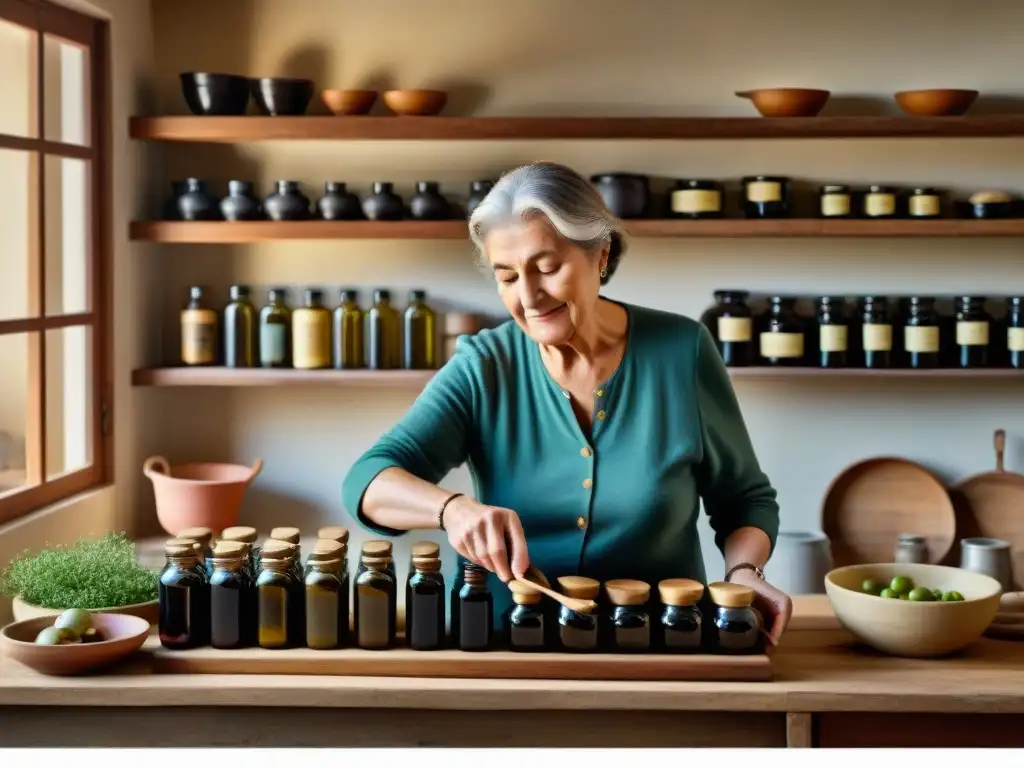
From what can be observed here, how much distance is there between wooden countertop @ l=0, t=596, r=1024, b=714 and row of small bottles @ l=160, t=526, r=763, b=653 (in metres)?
0.07

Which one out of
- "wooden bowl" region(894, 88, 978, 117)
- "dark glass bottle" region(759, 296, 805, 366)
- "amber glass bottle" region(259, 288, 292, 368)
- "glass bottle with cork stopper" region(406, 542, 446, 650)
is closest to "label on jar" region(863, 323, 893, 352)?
"dark glass bottle" region(759, 296, 805, 366)

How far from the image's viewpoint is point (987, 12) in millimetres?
3715

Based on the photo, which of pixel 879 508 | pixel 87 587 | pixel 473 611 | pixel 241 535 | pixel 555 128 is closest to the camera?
pixel 473 611

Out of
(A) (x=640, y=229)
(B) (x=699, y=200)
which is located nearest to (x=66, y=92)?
(A) (x=640, y=229)

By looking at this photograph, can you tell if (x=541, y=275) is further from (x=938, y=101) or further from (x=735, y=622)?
(x=938, y=101)

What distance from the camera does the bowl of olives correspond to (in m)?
1.76

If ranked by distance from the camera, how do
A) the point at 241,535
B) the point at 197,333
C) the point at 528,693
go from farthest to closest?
the point at 197,333, the point at 241,535, the point at 528,693

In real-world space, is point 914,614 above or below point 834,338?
below

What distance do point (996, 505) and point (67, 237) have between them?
272 centimetres

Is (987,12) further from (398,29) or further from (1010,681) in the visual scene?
(1010,681)

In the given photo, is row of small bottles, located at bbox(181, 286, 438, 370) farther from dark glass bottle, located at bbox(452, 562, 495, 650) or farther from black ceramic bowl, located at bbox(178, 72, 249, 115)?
dark glass bottle, located at bbox(452, 562, 495, 650)

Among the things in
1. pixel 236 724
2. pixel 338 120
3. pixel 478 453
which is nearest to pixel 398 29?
pixel 338 120

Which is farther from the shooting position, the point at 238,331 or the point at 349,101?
the point at 238,331

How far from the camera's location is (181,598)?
1.74 meters
